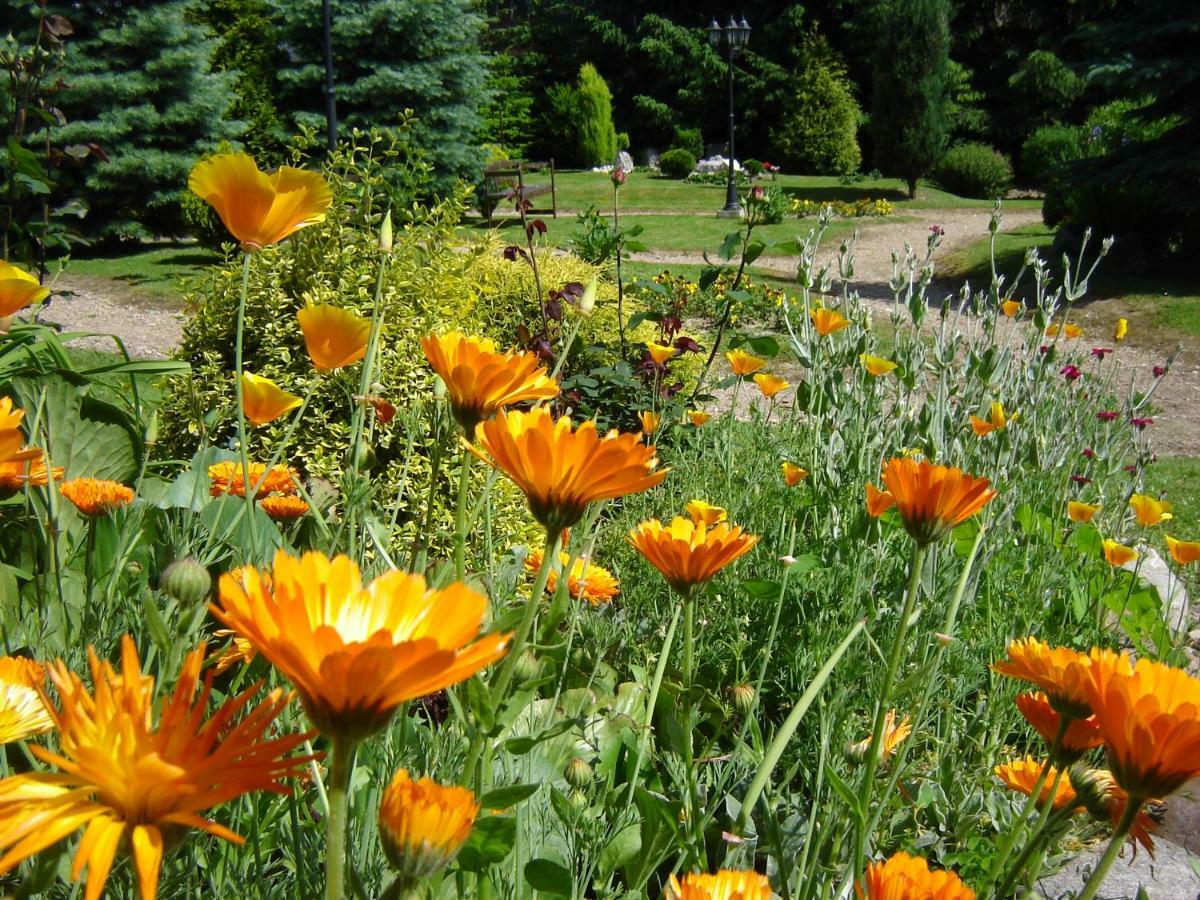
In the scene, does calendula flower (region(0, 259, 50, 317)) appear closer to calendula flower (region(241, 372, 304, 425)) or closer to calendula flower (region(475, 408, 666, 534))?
calendula flower (region(241, 372, 304, 425))

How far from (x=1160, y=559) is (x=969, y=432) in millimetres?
1372

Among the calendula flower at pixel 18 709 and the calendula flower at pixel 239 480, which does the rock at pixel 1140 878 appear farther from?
the calendula flower at pixel 18 709

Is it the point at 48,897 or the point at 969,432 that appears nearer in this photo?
the point at 48,897

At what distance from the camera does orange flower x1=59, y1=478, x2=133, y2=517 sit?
112cm

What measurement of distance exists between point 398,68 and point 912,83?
1150cm

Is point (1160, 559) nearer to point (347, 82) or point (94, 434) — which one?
point (94, 434)

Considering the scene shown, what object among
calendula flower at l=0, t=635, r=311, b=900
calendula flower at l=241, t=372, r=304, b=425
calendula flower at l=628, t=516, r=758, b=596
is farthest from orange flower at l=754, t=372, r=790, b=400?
calendula flower at l=0, t=635, r=311, b=900

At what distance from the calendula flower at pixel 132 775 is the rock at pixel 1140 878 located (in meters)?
1.48

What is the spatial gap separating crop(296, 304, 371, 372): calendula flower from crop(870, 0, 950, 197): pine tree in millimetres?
20464

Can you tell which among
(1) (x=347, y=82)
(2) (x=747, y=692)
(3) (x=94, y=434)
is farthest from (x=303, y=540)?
(1) (x=347, y=82)

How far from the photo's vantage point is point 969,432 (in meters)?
3.01

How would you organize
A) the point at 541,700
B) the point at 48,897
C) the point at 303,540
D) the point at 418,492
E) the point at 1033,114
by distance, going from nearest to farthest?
the point at 48,897 → the point at 541,700 → the point at 303,540 → the point at 418,492 → the point at 1033,114

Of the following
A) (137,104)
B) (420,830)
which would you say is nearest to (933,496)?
(420,830)

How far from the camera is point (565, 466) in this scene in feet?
2.16
